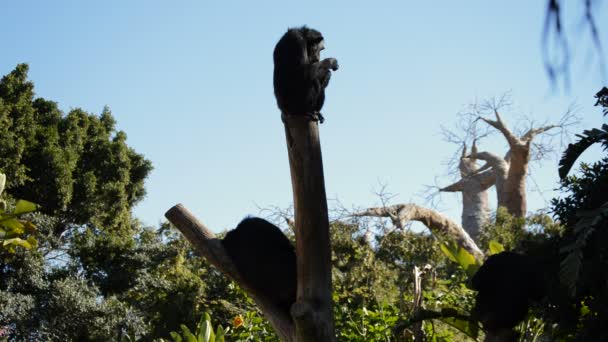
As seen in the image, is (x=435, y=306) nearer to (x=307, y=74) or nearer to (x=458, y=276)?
(x=458, y=276)

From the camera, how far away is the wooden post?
326 cm

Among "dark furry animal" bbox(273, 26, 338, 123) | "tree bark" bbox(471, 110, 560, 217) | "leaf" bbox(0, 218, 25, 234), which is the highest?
"tree bark" bbox(471, 110, 560, 217)

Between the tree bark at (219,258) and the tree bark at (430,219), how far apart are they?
795 centimetres

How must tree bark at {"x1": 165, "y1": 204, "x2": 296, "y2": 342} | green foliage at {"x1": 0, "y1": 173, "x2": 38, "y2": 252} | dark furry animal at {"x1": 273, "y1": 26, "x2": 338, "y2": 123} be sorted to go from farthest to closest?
green foliage at {"x1": 0, "y1": 173, "x2": 38, "y2": 252}, tree bark at {"x1": 165, "y1": 204, "x2": 296, "y2": 342}, dark furry animal at {"x1": 273, "y1": 26, "x2": 338, "y2": 123}

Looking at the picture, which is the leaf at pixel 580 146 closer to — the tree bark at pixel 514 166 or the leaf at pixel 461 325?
the leaf at pixel 461 325

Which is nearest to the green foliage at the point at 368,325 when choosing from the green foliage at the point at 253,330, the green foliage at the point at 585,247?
the green foliage at the point at 253,330

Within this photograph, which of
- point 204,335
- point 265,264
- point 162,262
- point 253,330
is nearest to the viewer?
point 265,264

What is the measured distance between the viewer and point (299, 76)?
10.6 feet

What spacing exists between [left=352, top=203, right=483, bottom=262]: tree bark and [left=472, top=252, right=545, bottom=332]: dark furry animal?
7945 millimetres

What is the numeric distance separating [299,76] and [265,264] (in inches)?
38.5

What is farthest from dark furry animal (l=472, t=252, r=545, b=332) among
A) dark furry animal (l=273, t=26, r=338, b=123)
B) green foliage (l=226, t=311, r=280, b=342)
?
green foliage (l=226, t=311, r=280, b=342)

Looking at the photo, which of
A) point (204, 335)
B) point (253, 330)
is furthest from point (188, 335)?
point (253, 330)

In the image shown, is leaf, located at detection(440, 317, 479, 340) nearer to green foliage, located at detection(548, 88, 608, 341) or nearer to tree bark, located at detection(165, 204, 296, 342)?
green foliage, located at detection(548, 88, 608, 341)

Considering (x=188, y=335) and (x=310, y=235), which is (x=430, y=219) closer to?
(x=188, y=335)
